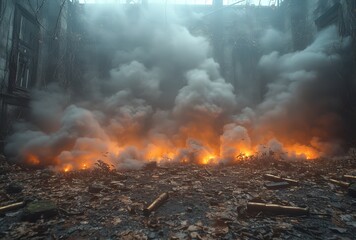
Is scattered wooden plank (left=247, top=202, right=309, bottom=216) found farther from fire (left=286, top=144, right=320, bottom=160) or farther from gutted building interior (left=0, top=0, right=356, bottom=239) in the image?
fire (left=286, top=144, right=320, bottom=160)

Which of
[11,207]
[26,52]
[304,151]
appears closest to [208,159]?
[304,151]

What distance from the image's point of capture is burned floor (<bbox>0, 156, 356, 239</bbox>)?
3.71 m

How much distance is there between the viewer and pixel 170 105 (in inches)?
518

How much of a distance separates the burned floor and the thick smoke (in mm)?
1563

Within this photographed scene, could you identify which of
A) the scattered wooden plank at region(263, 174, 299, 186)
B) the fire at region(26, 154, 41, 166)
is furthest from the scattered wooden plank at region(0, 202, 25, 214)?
the scattered wooden plank at region(263, 174, 299, 186)

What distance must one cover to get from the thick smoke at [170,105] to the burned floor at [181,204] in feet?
5.13

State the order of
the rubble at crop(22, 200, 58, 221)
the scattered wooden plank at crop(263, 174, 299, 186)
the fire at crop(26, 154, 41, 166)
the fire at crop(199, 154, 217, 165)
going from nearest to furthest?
the rubble at crop(22, 200, 58, 221) < the scattered wooden plank at crop(263, 174, 299, 186) < the fire at crop(26, 154, 41, 166) < the fire at crop(199, 154, 217, 165)

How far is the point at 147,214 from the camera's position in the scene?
14.3ft

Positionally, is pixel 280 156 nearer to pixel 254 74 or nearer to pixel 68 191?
pixel 254 74

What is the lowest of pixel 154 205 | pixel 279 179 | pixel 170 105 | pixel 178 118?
pixel 154 205

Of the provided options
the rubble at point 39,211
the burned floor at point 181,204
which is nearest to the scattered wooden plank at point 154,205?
the burned floor at point 181,204

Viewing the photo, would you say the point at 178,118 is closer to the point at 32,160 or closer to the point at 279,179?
the point at 279,179

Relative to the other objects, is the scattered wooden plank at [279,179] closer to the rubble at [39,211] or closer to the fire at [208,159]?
the fire at [208,159]

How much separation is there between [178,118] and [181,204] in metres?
7.00
